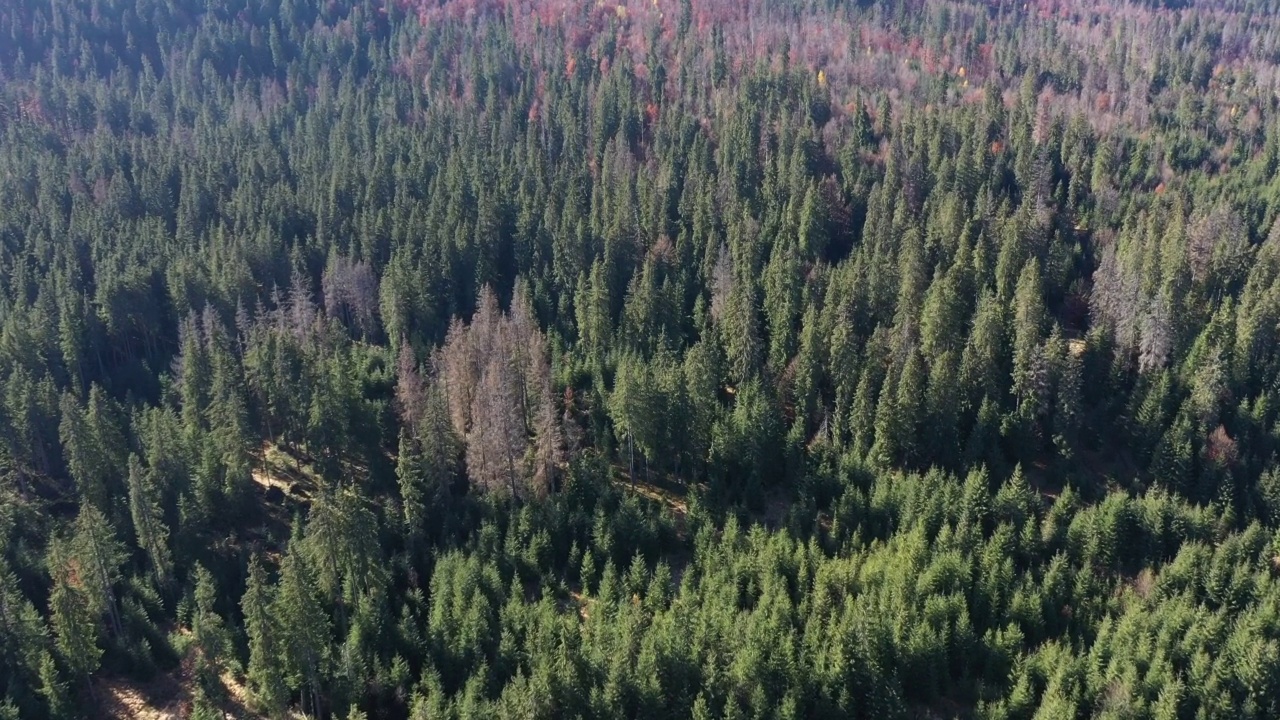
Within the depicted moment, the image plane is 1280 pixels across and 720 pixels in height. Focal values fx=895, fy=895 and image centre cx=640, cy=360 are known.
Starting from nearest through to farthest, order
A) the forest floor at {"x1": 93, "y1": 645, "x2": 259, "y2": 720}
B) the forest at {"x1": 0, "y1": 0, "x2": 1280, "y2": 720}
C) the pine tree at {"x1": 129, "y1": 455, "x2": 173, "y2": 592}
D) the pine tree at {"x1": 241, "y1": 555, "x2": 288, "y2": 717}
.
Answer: the pine tree at {"x1": 241, "y1": 555, "x2": 288, "y2": 717} < the forest at {"x1": 0, "y1": 0, "x2": 1280, "y2": 720} < the forest floor at {"x1": 93, "y1": 645, "x2": 259, "y2": 720} < the pine tree at {"x1": 129, "y1": 455, "x2": 173, "y2": 592}

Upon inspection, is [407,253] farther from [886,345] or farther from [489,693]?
[489,693]

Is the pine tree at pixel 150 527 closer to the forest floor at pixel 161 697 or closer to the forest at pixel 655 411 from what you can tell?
the forest at pixel 655 411

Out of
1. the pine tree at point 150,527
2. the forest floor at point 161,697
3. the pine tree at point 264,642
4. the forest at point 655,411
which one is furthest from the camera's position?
the pine tree at point 150,527

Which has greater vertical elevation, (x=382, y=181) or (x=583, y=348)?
(x=382, y=181)

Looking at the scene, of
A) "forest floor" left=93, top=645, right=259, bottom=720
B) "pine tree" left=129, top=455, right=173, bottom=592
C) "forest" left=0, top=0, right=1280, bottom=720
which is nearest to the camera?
"forest" left=0, top=0, right=1280, bottom=720

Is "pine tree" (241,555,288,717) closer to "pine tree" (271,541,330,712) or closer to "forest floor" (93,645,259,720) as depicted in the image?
"pine tree" (271,541,330,712)

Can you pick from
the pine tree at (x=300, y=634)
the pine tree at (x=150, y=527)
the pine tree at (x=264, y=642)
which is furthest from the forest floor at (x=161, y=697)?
the pine tree at (x=150, y=527)

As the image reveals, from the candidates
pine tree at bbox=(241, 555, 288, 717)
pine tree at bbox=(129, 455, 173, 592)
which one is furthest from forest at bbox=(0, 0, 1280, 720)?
pine tree at bbox=(129, 455, 173, 592)

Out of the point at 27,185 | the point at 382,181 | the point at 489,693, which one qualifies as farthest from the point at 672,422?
the point at 27,185

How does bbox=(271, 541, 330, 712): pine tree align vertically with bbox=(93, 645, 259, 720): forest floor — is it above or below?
above
